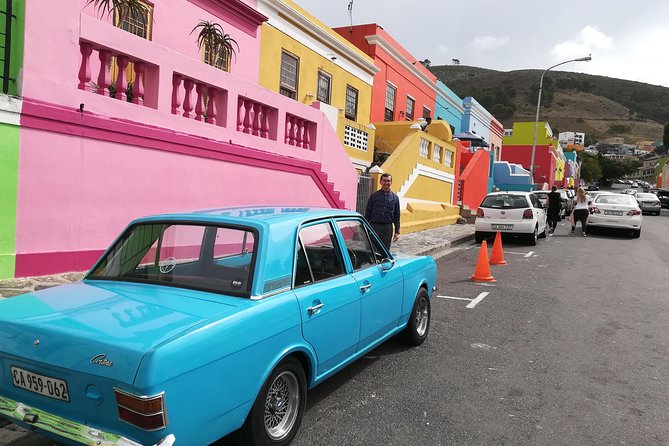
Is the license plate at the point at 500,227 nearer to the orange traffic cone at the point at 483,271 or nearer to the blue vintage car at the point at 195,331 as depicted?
the orange traffic cone at the point at 483,271

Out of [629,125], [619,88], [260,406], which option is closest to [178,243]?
[260,406]

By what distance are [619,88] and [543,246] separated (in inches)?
6806

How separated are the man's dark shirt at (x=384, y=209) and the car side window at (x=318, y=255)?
3968 millimetres

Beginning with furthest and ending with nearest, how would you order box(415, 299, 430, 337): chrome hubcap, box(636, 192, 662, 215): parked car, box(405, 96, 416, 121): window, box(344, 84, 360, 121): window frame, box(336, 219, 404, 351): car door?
box(636, 192, 662, 215): parked car
box(405, 96, 416, 121): window
box(344, 84, 360, 121): window frame
box(415, 299, 430, 337): chrome hubcap
box(336, 219, 404, 351): car door

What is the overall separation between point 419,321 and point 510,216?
9572mm

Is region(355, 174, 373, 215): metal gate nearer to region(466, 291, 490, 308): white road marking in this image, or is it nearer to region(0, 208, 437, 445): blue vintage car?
region(466, 291, 490, 308): white road marking

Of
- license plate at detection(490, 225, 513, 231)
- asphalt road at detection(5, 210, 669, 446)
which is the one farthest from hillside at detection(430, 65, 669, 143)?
asphalt road at detection(5, 210, 669, 446)

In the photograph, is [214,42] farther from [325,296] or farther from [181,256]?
[325,296]

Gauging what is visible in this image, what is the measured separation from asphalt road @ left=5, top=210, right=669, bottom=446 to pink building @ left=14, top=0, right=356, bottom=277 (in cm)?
344

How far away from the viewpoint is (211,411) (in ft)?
7.84

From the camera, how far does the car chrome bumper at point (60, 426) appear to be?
7.14 ft

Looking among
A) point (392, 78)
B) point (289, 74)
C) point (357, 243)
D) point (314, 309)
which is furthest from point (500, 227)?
point (314, 309)

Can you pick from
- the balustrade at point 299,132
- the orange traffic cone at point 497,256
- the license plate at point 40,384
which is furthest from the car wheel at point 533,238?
the license plate at point 40,384

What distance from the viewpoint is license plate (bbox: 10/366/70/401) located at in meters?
2.32
